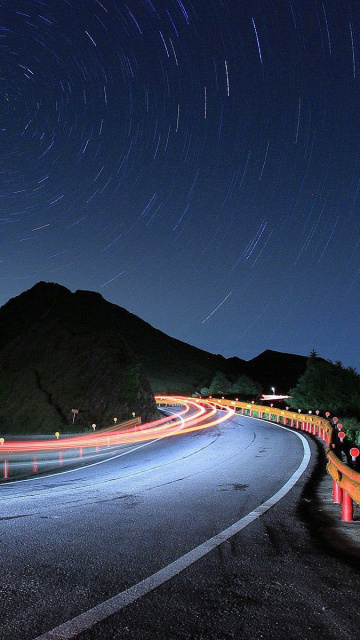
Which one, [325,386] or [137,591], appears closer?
[137,591]

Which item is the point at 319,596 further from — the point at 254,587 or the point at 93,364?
the point at 93,364

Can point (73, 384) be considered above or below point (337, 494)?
above

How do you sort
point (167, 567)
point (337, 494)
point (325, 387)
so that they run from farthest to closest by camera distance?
1. point (325, 387)
2. point (337, 494)
3. point (167, 567)

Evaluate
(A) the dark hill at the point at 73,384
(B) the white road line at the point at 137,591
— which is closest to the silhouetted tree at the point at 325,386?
(A) the dark hill at the point at 73,384

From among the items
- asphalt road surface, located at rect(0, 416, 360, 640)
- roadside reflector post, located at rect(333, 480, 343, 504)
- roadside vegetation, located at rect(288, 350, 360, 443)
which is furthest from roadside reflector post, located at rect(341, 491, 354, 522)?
roadside vegetation, located at rect(288, 350, 360, 443)

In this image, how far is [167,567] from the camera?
15.6ft

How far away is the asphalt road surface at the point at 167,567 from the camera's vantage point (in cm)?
351

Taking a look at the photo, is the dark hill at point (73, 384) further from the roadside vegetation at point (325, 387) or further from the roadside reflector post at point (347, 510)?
the roadside reflector post at point (347, 510)

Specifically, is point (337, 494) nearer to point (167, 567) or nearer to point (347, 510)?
point (347, 510)

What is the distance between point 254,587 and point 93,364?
64645mm

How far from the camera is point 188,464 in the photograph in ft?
43.8

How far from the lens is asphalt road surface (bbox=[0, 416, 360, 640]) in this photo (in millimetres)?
3512

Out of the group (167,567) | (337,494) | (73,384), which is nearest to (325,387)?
(73,384)

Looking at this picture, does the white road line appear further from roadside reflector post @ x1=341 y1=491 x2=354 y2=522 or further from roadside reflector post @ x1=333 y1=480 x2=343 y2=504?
roadside reflector post @ x1=333 y1=480 x2=343 y2=504
